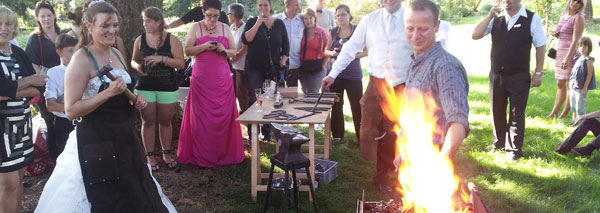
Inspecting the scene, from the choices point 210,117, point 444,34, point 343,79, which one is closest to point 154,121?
point 210,117

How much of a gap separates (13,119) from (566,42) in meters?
7.79

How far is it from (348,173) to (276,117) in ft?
5.19

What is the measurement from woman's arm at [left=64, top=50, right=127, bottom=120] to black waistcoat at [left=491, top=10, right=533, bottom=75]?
4.55 m

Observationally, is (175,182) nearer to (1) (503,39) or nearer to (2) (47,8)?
(2) (47,8)

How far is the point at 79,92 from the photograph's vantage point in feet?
9.43

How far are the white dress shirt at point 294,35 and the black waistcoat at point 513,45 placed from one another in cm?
272


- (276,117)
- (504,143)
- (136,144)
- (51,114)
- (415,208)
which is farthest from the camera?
(504,143)

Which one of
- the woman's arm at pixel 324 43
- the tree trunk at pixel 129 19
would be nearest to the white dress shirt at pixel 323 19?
the woman's arm at pixel 324 43

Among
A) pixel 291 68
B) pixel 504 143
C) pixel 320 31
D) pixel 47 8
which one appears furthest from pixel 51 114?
pixel 504 143

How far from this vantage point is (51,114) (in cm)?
490

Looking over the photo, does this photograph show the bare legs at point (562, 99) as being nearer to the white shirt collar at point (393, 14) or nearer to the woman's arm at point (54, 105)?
the white shirt collar at point (393, 14)

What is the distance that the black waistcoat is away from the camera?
537 centimetres

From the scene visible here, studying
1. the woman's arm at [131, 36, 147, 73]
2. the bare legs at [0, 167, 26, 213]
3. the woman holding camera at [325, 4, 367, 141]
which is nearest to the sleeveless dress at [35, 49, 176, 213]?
the bare legs at [0, 167, 26, 213]

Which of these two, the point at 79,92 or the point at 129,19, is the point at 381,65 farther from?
the point at 129,19
